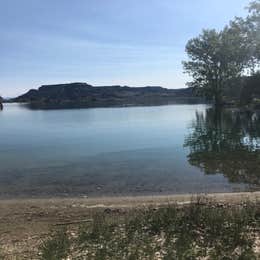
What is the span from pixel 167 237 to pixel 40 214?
4.82 m

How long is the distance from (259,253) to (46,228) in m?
4.91

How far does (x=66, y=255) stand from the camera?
6547 mm

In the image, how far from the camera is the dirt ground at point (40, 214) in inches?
300

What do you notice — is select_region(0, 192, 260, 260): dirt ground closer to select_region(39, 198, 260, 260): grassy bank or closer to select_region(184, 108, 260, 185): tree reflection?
select_region(39, 198, 260, 260): grassy bank

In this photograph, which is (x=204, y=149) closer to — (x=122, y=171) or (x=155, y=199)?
(x=122, y=171)

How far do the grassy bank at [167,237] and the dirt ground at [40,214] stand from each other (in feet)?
1.61

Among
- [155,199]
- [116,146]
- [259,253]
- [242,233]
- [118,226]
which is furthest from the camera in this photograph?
[116,146]

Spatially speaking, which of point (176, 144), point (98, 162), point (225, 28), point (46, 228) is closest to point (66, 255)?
point (46, 228)

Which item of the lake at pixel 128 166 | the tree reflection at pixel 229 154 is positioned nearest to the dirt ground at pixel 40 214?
the lake at pixel 128 166

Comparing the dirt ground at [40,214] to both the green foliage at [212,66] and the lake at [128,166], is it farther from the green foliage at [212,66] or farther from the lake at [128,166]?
the green foliage at [212,66]

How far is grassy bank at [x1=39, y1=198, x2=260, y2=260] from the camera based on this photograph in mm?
6445

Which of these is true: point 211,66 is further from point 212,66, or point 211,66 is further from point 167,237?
point 167,237

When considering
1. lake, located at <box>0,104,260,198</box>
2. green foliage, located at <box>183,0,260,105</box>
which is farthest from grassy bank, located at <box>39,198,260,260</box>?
green foliage, located at <box>183,0,260,105</box>

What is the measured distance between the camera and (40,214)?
10953mm
